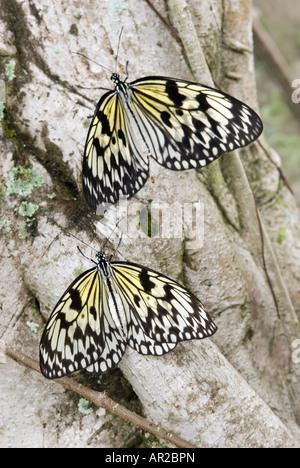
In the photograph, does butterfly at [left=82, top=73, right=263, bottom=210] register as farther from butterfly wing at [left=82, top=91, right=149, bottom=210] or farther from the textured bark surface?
the textured bark surface

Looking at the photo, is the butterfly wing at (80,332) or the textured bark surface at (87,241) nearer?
the butterfly wing at (80,332)

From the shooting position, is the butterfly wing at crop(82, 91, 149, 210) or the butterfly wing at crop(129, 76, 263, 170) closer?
the butterfly wing at crop(129, 76, 263, 170)

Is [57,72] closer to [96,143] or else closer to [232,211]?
[96,143]

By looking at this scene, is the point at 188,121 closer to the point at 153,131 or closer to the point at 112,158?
the point at 153,131

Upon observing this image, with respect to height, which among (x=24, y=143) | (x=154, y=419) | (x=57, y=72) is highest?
(x=57, y=72)

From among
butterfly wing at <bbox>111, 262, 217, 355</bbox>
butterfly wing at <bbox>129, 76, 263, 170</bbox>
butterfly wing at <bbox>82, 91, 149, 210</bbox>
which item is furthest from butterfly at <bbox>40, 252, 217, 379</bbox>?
butterfly wing at <bbox>129, 76, 263, 170</bbox>

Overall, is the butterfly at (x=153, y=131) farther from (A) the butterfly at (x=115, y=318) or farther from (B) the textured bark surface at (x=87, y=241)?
(A) the butterfly at (x=115, y=318)

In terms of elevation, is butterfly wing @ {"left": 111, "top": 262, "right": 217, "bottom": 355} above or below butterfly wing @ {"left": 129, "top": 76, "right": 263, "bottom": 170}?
below

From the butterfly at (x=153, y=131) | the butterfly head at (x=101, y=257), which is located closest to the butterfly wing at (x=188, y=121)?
the butterfly at (x=153, y=131)
